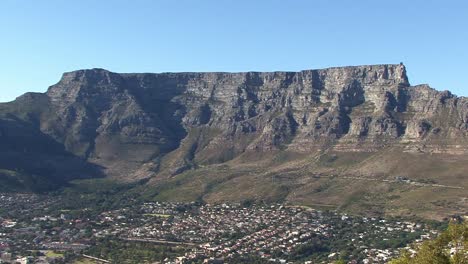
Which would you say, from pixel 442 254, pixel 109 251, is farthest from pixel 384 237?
pixel 442 254

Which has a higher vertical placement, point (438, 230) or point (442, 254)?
point (442, 254)

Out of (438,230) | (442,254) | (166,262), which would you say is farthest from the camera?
(438,230)

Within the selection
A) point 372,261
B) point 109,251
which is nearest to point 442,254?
point 372,261

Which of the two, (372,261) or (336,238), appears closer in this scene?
Result: (372,261)

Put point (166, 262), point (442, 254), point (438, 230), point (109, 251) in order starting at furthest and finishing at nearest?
point (438, 230) → point (109, 251) → point (166, 262) → point (442, 254)

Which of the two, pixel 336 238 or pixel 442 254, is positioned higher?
pixel 442 254

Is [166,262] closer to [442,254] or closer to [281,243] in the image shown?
[281,243]

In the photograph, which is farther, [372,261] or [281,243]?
[281,243]

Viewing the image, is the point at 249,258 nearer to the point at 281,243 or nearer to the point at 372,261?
the point at 281,243

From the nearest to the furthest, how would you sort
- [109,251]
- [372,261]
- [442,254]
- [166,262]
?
[442,254] < [372,261] < [166,262] < [109,251]

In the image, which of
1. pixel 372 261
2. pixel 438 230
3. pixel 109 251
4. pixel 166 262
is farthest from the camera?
pixel 438 230
